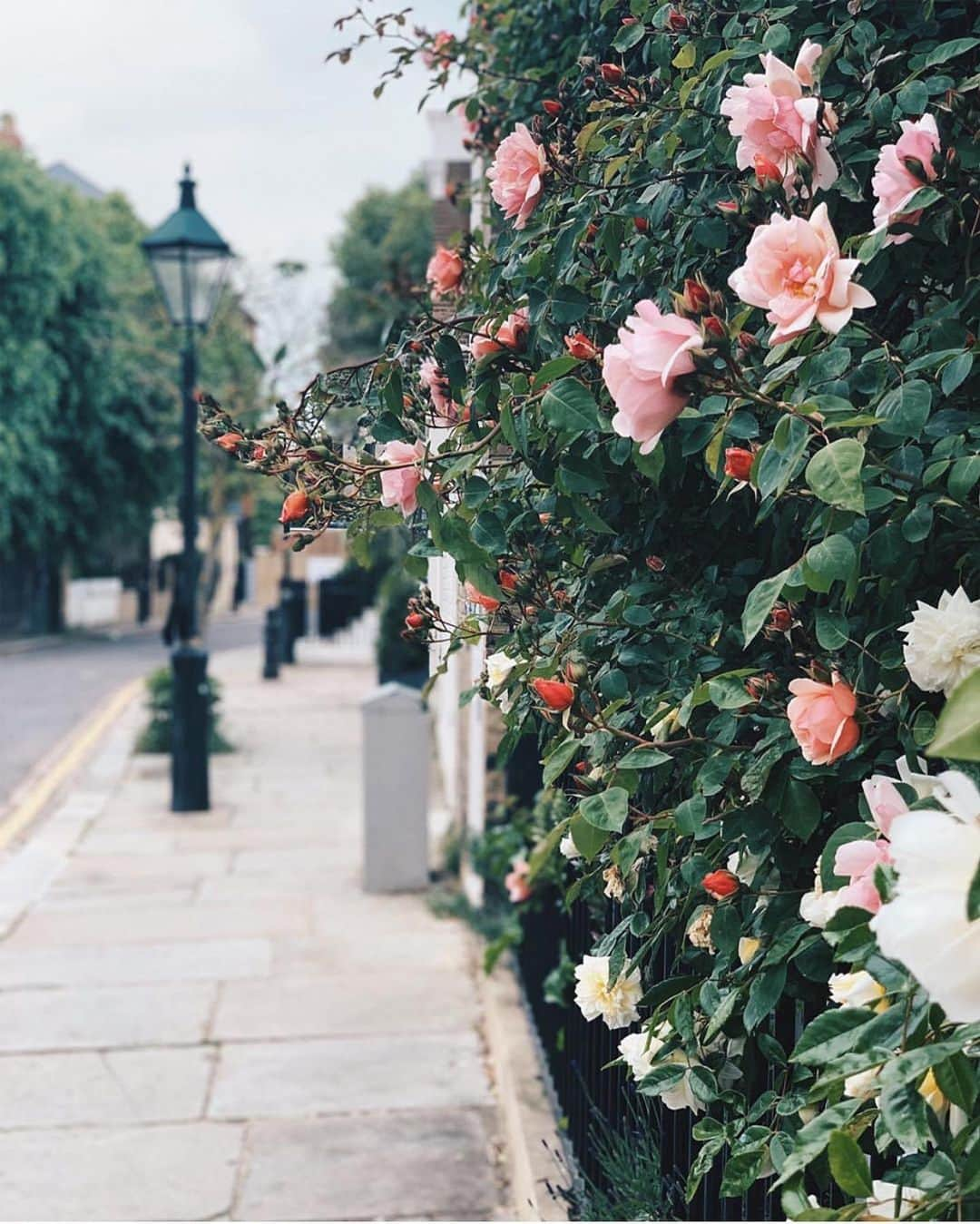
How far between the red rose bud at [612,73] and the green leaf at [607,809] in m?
1.09

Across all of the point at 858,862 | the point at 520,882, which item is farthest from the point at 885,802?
the point at 520,882

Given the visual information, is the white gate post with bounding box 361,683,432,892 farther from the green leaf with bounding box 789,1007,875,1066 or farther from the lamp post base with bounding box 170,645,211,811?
the green leaf with bounding box 789,1007,875,1066

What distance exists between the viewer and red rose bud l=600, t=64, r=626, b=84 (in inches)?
84.4

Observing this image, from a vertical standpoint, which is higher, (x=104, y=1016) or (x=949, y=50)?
(x=949, y=50)

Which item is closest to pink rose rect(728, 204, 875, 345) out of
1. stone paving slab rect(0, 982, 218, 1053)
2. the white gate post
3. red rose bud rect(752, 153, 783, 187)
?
red rose bud rect(752, 153, 783, 187)

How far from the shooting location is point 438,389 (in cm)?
225

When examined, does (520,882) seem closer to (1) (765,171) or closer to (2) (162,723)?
(1) (765,171)

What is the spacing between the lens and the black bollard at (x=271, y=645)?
1928cm

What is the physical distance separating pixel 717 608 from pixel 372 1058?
3.60 meters

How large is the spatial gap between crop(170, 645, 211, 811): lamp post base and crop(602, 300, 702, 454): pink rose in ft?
28.4

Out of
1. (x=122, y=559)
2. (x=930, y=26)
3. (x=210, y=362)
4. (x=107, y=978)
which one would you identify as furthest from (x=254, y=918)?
(x=122, y=559)

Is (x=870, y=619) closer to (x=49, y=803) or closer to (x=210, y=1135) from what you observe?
(x=210, y=1135)

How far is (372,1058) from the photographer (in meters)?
5.18

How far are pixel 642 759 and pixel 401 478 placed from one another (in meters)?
0.63
